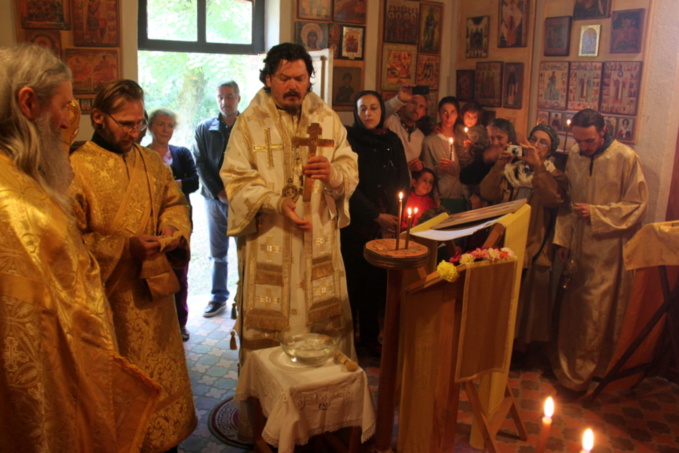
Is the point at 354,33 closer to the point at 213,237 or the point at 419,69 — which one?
the point at 419,69

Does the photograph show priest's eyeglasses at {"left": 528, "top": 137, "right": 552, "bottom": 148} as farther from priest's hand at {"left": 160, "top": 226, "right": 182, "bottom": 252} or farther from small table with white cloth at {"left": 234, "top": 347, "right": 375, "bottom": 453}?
priest's hand at {"left": 160, "top": 226, "right": 182, "bottom": 252}

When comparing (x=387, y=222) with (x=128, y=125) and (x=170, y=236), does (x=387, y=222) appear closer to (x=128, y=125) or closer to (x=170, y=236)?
(x=170, y=236)

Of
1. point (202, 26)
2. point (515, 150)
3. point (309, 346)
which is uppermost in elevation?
point (202, 26)

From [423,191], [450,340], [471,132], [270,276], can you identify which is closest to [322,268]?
[270,276]

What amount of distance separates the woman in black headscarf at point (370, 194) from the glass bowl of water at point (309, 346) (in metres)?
1.34

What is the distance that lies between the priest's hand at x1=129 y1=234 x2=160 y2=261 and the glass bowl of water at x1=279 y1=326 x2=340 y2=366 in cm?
82

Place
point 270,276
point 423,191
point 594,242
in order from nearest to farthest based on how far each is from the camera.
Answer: point 270,276 < point 594,242 < point 423,191

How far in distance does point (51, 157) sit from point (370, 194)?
319cm

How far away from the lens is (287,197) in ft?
11.5

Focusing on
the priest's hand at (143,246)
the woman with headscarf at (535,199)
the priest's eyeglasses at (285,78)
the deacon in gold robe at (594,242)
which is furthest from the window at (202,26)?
the deacon in gold robe at (594,242)

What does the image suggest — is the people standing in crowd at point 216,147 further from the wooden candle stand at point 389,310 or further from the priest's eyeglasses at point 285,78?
the wooden candle stand at point 389,310

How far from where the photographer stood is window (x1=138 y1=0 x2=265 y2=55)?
540 cm

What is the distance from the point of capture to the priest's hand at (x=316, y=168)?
11.2 feet

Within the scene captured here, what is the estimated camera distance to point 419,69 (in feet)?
21.2
